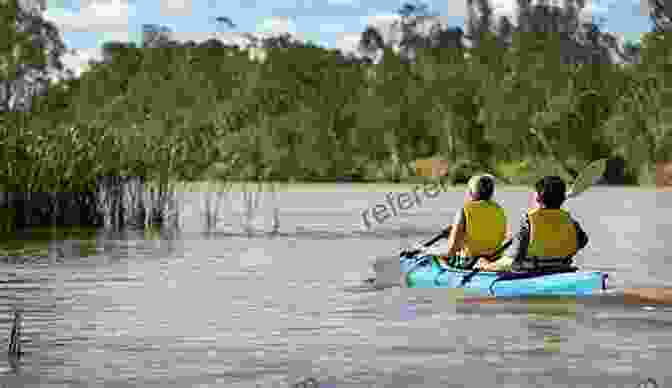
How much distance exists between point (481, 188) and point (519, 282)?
1466 millimetres

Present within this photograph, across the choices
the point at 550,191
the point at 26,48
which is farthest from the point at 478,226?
the point at 26,48

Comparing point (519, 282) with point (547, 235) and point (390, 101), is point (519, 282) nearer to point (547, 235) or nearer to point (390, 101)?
point (547, 235)

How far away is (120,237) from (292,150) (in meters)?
57.4

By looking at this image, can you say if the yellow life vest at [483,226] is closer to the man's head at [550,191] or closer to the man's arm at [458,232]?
the man's arm at [458,232]

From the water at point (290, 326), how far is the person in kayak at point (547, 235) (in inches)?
19.6

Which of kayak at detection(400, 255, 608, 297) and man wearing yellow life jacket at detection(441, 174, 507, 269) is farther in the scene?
man wearing yellow life jacket at detection(441, 174, 507, 269)

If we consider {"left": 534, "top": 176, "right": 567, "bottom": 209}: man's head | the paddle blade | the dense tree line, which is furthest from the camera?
the dense tree line

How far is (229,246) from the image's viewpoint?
24.2 meters

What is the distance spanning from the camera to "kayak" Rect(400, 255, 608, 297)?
1424cm

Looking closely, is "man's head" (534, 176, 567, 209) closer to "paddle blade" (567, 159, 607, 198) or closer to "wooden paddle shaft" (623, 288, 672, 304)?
"wooden paddle shaft" (623, 288, 672, 304)

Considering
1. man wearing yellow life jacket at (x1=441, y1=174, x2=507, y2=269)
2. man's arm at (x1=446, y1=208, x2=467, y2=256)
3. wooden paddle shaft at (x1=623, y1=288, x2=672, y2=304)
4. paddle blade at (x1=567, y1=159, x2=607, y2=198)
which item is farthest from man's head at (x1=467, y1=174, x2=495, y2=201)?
wooden paddle shaft at (x1=623, y1=288, x2=672, y2=304)

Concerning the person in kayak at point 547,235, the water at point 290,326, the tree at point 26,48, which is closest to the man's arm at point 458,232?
the water at point 290,326

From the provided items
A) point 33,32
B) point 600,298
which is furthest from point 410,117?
point 600,298

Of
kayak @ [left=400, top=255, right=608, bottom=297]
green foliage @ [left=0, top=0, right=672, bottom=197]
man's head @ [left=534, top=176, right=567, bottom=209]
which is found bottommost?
kayak @ [left=400, top=255, right=608, bottom=297]
